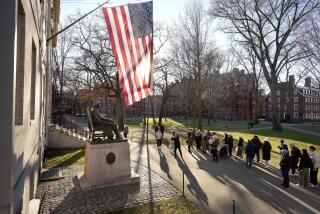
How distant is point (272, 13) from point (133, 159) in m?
28.7

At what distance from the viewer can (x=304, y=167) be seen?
11.2 meters

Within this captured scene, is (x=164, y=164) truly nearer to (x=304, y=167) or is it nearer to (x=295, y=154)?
(x=295, y=154)

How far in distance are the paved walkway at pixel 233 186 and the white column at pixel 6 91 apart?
24.0ft

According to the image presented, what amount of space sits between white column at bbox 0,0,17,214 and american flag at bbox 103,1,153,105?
6.84m

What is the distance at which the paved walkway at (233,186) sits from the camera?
9250 mm

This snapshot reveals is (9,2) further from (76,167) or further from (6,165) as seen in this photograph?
(76,167)

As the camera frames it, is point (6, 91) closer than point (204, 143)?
Yes

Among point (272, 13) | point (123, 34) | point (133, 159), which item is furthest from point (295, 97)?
point (123, 34)

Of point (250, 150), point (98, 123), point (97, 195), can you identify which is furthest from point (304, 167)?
point (98, 123)

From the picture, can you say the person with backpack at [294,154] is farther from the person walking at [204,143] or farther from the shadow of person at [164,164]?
the person walking at [204,143]

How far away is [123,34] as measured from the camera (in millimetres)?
10203

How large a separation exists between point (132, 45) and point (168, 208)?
6511 mm

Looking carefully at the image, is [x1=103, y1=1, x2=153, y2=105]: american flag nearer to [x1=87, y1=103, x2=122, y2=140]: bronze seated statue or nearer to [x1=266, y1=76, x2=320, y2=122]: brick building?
[x1=87, y1=103, x2=122, y2=140]: bronze seated statue

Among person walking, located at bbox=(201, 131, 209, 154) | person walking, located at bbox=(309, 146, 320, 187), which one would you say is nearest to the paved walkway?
person walking, located at bbox=(309, 146, 320, 187)
